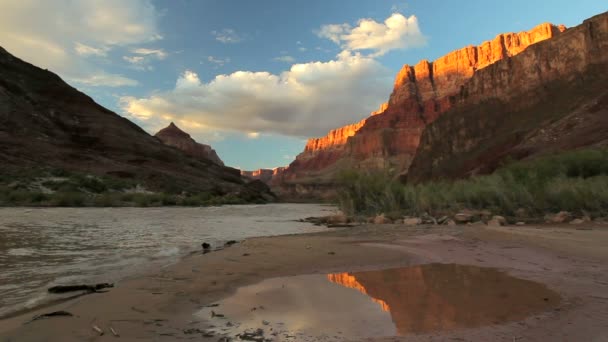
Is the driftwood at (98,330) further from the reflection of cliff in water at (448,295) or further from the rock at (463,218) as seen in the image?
the rock at (463,218)

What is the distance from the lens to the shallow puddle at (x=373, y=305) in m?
2.83

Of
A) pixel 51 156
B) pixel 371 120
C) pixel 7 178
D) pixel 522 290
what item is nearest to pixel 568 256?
pixel 522 290

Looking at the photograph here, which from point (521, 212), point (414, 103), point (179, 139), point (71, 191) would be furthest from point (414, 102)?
point (521, 212)

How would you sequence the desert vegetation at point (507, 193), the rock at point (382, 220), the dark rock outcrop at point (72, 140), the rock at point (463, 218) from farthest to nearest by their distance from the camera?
the dark rock outcrop at point (72, 140)
the rock at point (382, 220)
the desert vegetation at point (507, 193)
the rock at point (463, 218)

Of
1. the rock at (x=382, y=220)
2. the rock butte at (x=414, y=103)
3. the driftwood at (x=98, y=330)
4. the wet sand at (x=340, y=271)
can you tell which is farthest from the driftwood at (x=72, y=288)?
the rock butte at (x=414, y=103)

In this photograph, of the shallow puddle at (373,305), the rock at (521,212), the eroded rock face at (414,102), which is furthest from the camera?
the eroded rock face at (414,102)

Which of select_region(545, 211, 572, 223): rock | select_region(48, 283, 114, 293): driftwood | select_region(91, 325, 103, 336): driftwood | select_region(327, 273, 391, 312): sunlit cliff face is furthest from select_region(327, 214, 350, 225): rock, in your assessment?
select_region(91, 325, 103, 336): driftwood

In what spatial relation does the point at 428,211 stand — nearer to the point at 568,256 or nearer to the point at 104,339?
the point at 568,256

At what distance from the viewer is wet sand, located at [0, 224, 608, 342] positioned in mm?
2633

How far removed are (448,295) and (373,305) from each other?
866 millimetres

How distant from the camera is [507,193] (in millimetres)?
16484

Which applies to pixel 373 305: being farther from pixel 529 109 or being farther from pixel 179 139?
pixel 179 139

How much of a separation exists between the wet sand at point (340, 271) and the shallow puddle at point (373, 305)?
12cm

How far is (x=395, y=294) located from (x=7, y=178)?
37796mm
